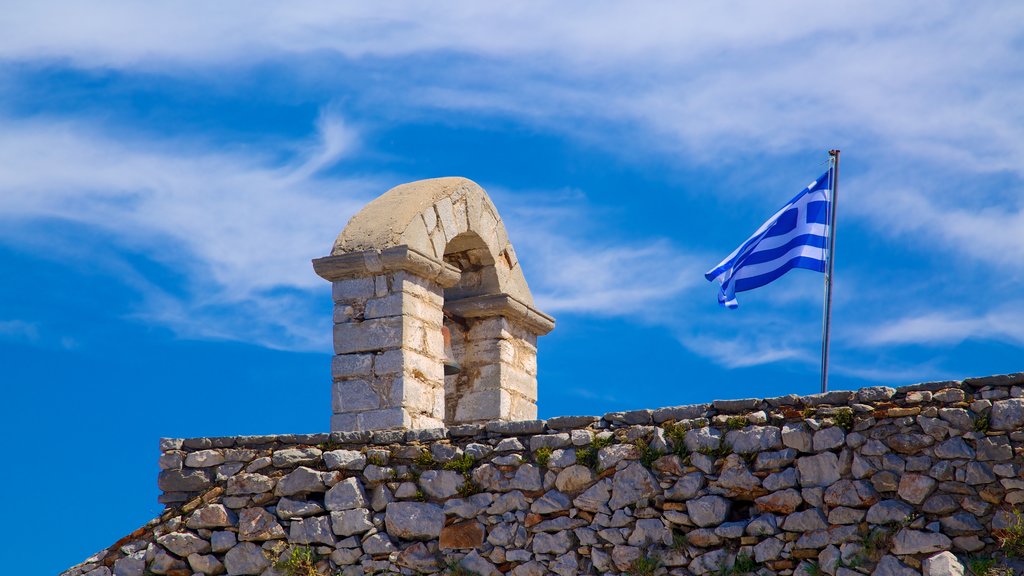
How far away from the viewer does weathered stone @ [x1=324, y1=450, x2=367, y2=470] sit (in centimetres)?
1070

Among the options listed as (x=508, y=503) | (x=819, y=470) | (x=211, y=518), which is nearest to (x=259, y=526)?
(x=211, y=518)

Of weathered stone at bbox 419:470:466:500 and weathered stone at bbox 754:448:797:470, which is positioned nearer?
weathered stone at bbox 754:448:797:470

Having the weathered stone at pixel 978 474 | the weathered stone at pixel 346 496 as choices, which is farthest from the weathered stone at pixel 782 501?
the weathered stone at pixel 346 496

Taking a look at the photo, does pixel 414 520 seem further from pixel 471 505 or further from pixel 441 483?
pixel 471 505

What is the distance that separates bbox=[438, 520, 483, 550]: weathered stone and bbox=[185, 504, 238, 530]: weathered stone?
1.65 m

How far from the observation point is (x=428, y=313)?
11758 mm

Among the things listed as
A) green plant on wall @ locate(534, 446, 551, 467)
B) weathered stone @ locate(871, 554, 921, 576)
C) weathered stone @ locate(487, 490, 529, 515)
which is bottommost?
weathered stone @ locate(871, 554, 921, 576)

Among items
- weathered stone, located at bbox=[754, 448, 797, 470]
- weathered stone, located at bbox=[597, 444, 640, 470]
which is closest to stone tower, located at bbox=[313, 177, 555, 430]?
weathered stone, located at bbox=[597, 444, 640, 470]

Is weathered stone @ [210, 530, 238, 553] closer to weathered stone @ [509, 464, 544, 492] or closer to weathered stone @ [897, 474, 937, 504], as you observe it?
weathered stone @ [509, 464, 544, 492]

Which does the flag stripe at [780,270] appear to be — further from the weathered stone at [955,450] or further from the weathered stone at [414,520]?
the weathered stone at [414,520]

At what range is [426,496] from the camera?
10477 millimetres

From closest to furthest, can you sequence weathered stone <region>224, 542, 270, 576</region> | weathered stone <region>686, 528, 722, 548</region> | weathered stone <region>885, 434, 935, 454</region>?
weathered stone <region>885, 434, 935, 454</region> → weathered stone <region>686, 528, 722, 548</region> → weathered stone <region>224, 542, 270, 576</region>

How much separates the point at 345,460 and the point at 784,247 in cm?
389

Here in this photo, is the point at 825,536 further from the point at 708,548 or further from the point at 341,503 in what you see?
the point at 341,503
